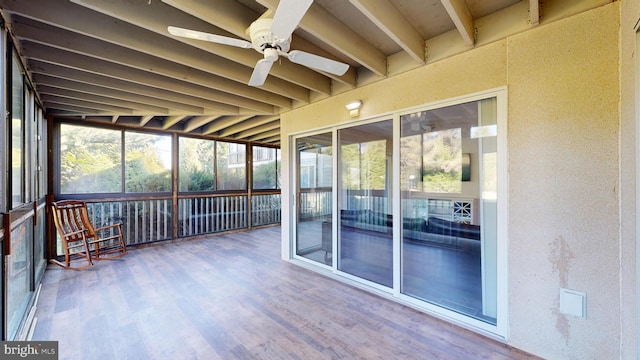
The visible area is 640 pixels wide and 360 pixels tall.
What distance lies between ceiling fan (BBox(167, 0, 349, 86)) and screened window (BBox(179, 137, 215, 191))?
435 cm

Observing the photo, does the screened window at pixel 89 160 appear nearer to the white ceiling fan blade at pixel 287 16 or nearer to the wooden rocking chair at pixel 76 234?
the wooden rocking chair at pixel 76 234

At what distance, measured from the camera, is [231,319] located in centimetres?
246

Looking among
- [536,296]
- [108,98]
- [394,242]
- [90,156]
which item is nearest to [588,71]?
[536,296]

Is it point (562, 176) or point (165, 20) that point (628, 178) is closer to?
point (562, 176)

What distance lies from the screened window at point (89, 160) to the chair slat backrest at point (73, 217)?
46 cm

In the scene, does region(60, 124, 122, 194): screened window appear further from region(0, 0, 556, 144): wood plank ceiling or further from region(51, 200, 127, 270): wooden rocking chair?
region(0, 0, 556, 144): wood plank ceiling

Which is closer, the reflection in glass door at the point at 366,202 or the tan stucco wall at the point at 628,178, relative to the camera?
the tan stucco wall at the point at 628,178

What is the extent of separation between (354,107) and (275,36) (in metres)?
1.65

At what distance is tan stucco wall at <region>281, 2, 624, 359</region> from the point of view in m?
1.68

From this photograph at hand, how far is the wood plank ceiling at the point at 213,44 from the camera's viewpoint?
71.8 inches

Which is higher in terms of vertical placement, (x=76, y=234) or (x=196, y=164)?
(x=196, y=164)

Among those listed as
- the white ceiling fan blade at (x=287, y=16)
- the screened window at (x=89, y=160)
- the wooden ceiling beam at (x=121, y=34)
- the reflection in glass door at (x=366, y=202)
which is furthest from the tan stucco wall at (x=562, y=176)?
the screened window at (x=89, y=160)

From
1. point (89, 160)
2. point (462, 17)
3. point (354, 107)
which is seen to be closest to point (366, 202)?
point (354, 107)

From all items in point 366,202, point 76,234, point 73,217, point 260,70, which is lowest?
point 76,234
